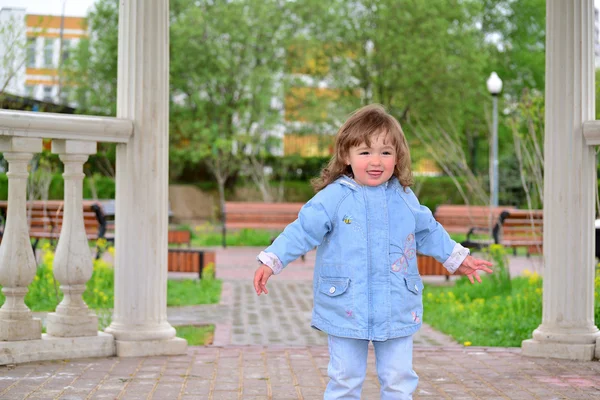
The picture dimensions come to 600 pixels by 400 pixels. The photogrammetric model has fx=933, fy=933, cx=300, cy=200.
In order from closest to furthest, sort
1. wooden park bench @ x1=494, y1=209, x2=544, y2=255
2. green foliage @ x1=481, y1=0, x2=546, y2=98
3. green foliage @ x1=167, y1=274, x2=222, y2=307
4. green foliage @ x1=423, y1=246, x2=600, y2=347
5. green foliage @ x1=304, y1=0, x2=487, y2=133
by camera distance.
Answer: green foliage @ x1=423, y1=246, x2=600, y2=347, green foliage @ x1=167, y1=274, x2=222, y2=307, wooden park bench @ x1=494, y1=209, x2=544, y2=255, green foliage @ x1=304, y1=0, x2=487, y2=133, green foliage @ x1=481, y1=0, x2=546, y2=98

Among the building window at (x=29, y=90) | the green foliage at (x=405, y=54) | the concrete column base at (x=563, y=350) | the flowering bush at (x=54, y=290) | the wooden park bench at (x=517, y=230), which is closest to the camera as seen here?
the concrete column base at (x=563, y=350)

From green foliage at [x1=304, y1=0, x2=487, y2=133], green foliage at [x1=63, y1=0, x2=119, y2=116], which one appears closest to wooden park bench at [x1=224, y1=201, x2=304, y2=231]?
green foliage at [x1=63, y1=0, x2=119, y2=116]

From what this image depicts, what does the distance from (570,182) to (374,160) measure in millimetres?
2580

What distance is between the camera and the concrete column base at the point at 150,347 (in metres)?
5.70

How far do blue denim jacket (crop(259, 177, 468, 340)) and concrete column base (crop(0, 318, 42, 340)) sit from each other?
240cm

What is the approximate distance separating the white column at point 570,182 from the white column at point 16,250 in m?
3.16

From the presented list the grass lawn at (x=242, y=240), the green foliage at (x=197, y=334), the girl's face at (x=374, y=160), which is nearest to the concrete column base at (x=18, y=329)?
the green foliage at (x=197, y=334)

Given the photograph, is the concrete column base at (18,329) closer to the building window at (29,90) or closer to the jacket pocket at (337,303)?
the jacket pocket at (337,303)

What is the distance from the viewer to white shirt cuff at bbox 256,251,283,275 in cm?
354

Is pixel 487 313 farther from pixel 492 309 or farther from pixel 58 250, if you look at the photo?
pixel 58 250

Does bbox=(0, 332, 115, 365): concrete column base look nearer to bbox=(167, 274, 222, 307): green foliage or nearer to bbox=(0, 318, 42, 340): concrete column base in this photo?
bbox=(0, 318, 42, 340): concrete column base

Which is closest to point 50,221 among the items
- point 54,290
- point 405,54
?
point 54,290

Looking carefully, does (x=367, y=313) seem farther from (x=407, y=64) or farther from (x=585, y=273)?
(x=407, y=64)

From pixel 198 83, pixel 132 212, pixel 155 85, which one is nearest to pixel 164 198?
pixel 132 212
